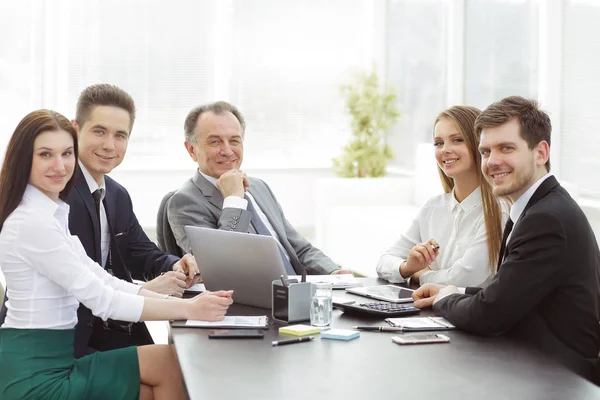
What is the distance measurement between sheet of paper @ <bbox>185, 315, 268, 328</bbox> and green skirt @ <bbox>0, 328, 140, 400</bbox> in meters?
0.22

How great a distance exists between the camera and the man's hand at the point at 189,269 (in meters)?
2.95

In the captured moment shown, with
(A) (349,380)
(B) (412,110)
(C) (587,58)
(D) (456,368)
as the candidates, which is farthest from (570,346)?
(B) (412,110)

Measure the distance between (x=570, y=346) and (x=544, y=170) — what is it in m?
0.54

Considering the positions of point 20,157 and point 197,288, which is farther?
point 197,288

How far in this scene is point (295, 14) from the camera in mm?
9336

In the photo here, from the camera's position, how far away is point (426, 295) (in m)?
2.61

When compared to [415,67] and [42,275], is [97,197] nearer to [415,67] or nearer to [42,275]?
[42,275]

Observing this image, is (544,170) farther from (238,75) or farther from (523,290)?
(238,75)

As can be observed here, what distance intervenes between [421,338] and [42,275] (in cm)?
108

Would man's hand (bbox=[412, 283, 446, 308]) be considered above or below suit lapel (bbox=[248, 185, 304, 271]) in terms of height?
below

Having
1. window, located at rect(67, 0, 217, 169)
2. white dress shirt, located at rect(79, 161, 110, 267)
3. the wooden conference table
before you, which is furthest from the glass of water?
window, located at rect(67, 0, 217, 169)

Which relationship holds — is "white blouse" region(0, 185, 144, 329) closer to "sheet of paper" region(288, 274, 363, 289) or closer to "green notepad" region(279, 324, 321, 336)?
"green notepad" region(279, 324, 321, 336)

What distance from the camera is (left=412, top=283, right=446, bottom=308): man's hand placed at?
2.52m

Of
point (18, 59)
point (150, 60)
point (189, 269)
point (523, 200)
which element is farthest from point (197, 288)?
point (18, 59)
